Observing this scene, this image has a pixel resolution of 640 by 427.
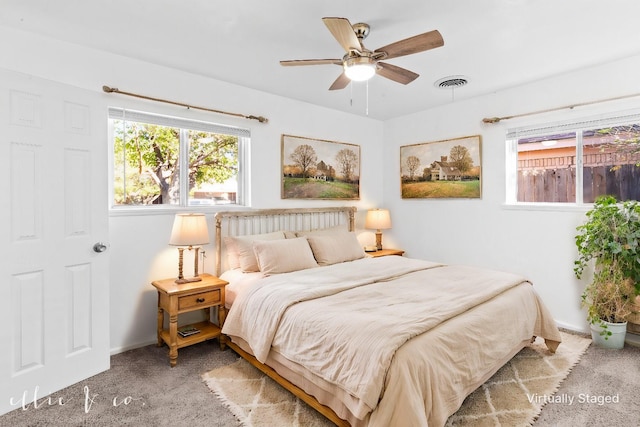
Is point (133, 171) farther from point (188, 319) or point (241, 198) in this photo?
point (188, 319)

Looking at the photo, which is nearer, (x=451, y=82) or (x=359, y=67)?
(x=359, y=67)

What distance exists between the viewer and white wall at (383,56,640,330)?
127 inches

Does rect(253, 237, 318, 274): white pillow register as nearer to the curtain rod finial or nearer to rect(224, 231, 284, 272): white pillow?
rect(224, 231, 284, 272): white pillow

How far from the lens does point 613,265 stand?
289 centimetres

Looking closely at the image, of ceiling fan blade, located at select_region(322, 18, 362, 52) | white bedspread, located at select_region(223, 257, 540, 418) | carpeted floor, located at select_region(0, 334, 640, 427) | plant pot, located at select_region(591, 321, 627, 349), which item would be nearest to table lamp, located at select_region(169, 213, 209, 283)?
white bedspread, located at select_region(223, 257, 540, 418)

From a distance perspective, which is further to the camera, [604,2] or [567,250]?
[567,250]

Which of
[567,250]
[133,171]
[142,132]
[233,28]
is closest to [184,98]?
[142,132]

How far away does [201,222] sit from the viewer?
2943 millimetres

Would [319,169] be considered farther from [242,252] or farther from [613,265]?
[613,265]

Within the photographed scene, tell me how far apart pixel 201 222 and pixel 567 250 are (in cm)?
355

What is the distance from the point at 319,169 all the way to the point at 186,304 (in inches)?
93.6

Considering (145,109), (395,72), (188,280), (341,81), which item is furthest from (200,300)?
(395,72)

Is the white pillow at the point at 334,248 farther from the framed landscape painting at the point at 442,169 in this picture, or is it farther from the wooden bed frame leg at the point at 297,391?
the framed landscape painting at the point at 442,169

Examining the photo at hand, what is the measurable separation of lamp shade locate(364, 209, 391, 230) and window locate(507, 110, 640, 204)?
4.94ft
